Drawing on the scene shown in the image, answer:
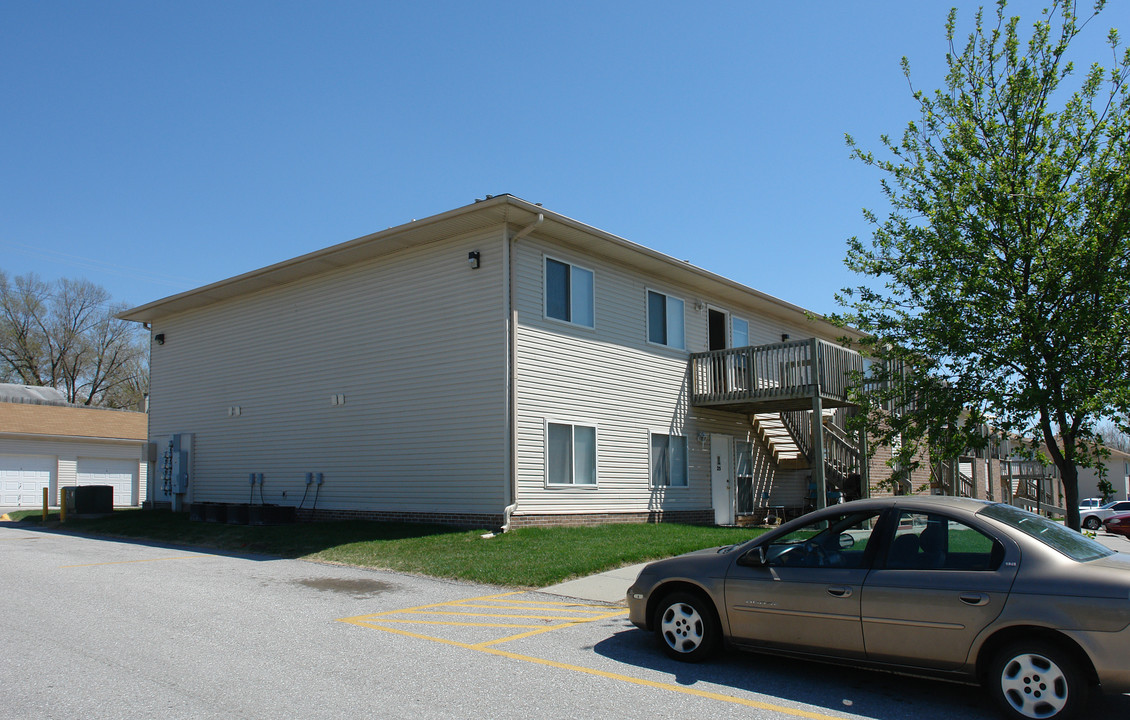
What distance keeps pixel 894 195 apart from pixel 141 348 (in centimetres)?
5030

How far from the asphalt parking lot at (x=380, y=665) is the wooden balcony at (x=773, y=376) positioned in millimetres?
10055

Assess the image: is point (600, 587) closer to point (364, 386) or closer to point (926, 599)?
point (926, 599)

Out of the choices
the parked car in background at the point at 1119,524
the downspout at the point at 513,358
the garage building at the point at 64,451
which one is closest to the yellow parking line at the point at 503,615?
the downspout at the point at 513,358

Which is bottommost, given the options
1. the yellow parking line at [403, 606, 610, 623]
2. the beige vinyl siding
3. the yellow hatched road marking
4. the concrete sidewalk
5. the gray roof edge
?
the concrete sidewalk

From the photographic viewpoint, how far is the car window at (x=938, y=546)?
222 inches

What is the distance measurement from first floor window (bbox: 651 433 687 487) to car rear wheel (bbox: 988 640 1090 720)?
13393mm

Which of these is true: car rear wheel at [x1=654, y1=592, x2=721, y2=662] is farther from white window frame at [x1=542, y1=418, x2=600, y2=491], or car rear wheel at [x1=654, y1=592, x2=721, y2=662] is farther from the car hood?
white window frame at [x1=542, y1=418, x2=600, y2=491]

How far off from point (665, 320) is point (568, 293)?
350cm

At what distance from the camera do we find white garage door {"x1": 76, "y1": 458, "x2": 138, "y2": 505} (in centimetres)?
3228

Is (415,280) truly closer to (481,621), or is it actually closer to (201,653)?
(481,621)

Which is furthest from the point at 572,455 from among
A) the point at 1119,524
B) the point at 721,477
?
the point at 1119,524

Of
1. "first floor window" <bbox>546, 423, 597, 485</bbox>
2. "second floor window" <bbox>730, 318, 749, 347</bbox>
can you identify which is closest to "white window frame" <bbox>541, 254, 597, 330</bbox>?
"first floor window" <bbox>546, 423, 597, 485</bbox>

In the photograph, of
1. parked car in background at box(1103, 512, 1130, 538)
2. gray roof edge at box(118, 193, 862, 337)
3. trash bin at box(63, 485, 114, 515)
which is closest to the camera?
gray roof edge at box(118, 193, 862, 337)

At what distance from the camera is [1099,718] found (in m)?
5.38
